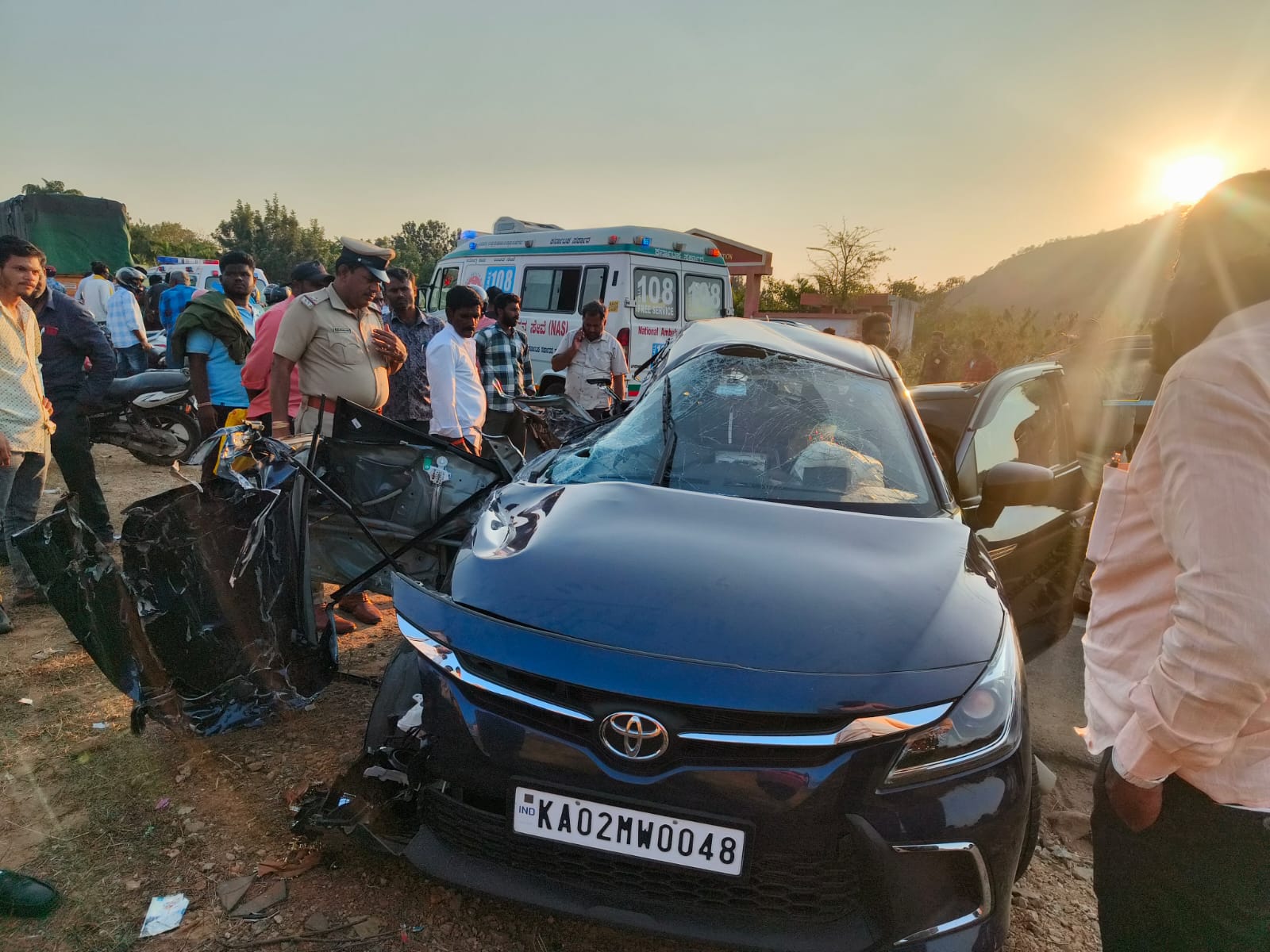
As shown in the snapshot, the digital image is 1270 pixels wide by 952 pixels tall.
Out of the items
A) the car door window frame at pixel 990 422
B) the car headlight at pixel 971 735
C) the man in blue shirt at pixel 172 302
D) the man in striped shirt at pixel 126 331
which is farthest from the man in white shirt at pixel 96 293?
the car headlight at pixel 971 735

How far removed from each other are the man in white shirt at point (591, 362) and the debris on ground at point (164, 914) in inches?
202

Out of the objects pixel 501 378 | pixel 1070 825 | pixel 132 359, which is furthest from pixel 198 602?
pixel 132 359

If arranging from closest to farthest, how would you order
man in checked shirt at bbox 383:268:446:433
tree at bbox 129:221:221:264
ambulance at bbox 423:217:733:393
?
1. man in checked shirt at bbox 383:268:446:433
2. ambulance at bbox 423:217:733:393
3. tree at bbox 129:221:221:264

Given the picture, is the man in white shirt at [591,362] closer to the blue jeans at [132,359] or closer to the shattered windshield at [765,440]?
the shattered windshield at [765,440]

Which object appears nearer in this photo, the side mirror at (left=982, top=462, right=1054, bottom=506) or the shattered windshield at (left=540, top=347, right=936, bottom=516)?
the shattered windshield at (left=540, top=347, right=936, bottom=516)

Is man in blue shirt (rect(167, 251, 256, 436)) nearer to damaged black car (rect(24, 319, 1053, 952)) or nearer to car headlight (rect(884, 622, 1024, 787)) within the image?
damaged black car (rect(24, 319, 1053, 952))

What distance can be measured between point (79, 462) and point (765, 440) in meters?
4.36

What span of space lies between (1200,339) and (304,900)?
8.19 ft

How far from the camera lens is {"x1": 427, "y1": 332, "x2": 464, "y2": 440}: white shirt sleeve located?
4.38 metres

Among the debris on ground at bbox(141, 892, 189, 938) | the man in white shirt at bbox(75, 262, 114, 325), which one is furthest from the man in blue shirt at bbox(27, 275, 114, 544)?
the man in white shirt at bbox(75, 262, 114, 325)

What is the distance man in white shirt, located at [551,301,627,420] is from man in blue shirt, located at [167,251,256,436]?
269cm

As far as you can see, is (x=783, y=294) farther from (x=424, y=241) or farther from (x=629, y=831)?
(x=424, y=241)

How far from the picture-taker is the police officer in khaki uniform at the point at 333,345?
12.7 feet

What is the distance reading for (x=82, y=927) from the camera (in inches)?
77.1
